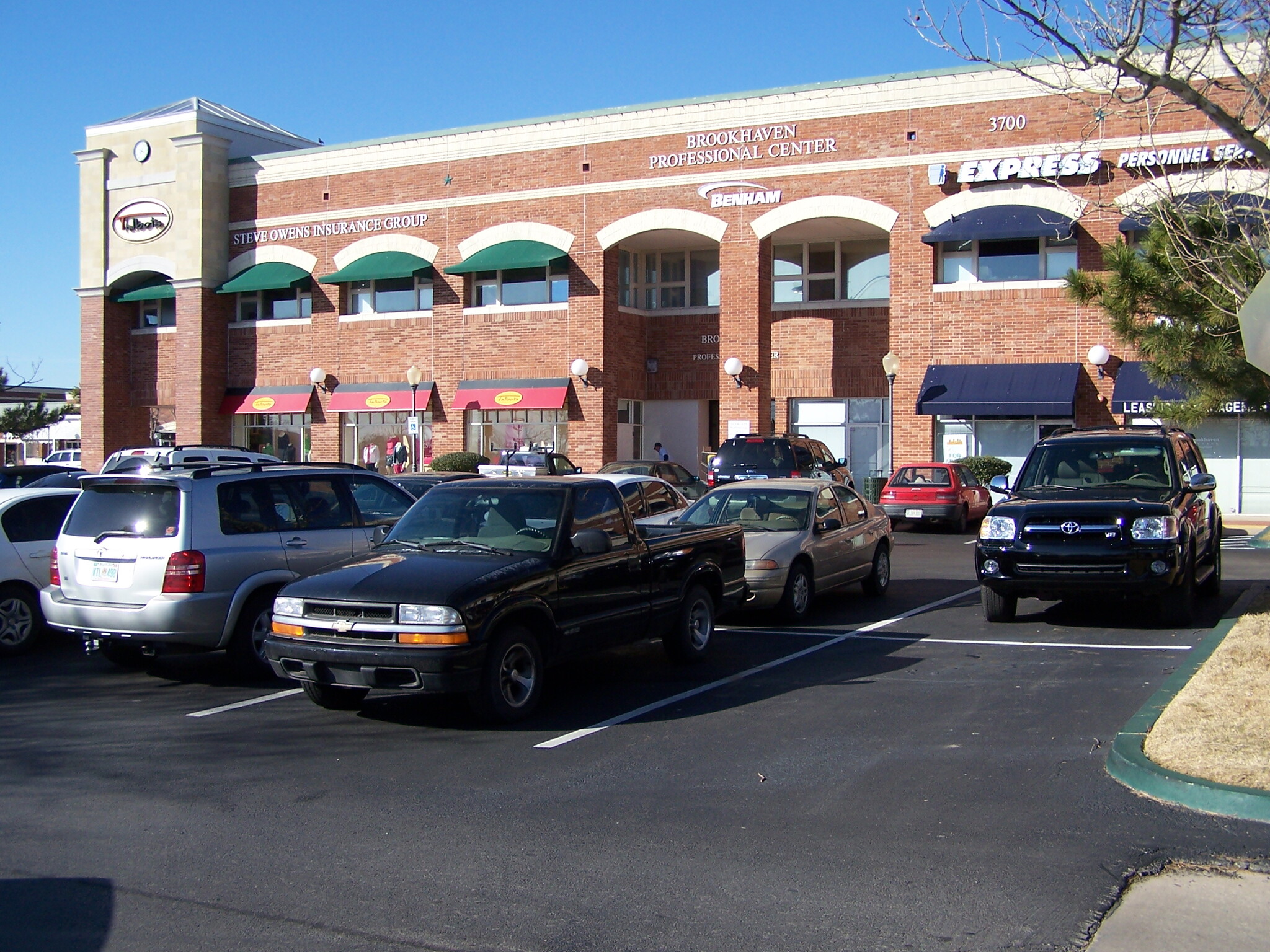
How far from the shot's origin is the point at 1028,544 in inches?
451

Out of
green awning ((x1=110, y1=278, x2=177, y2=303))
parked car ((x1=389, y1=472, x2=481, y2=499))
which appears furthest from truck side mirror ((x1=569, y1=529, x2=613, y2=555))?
green awning ((x1=110, y1=278, x2=177, y2=303))

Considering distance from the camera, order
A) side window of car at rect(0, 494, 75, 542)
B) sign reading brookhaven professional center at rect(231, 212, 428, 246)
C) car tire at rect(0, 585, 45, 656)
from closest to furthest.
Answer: car tire at rect(0, 585, 45, 656) < side window of car at rect(0, 494, 75, 542) < sign reading brookhaven professional center at rect(231, 212, 428, 246)

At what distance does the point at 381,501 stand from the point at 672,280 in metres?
25.5

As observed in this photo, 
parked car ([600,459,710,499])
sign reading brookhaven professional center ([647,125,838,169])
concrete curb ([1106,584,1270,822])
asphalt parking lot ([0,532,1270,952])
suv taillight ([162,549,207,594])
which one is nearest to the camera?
asphalt parking lot ([0,532,1270,952])

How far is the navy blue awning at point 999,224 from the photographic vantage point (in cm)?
2738

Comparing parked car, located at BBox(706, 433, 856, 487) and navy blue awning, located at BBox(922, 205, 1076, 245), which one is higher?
navy blue awning, located at BBox(922, 205, 1076, 245)

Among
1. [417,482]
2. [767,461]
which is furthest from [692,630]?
[767,461]

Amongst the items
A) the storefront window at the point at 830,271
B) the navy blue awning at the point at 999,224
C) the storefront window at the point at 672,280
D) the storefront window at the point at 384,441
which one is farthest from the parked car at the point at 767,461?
the storefront window at the point at 384,441

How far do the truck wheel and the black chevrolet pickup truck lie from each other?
0.01 m

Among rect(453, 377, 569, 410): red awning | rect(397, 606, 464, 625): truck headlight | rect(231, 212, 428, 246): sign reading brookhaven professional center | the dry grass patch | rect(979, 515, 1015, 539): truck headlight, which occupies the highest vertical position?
rect(231, 212, 428, 246): sign reading brookhaven professional center

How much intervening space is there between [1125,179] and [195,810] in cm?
2613

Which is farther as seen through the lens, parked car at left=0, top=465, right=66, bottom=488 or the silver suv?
parked car at left=0, top=465, right=66, bottom=488

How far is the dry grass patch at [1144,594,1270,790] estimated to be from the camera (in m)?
6.24

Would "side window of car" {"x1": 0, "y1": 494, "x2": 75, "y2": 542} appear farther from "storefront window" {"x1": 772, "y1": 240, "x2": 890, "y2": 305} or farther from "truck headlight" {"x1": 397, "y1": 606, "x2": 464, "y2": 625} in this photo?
"storefront window" {"x1": 772, "y1": 240, "x2": 890, "y2": 305}
